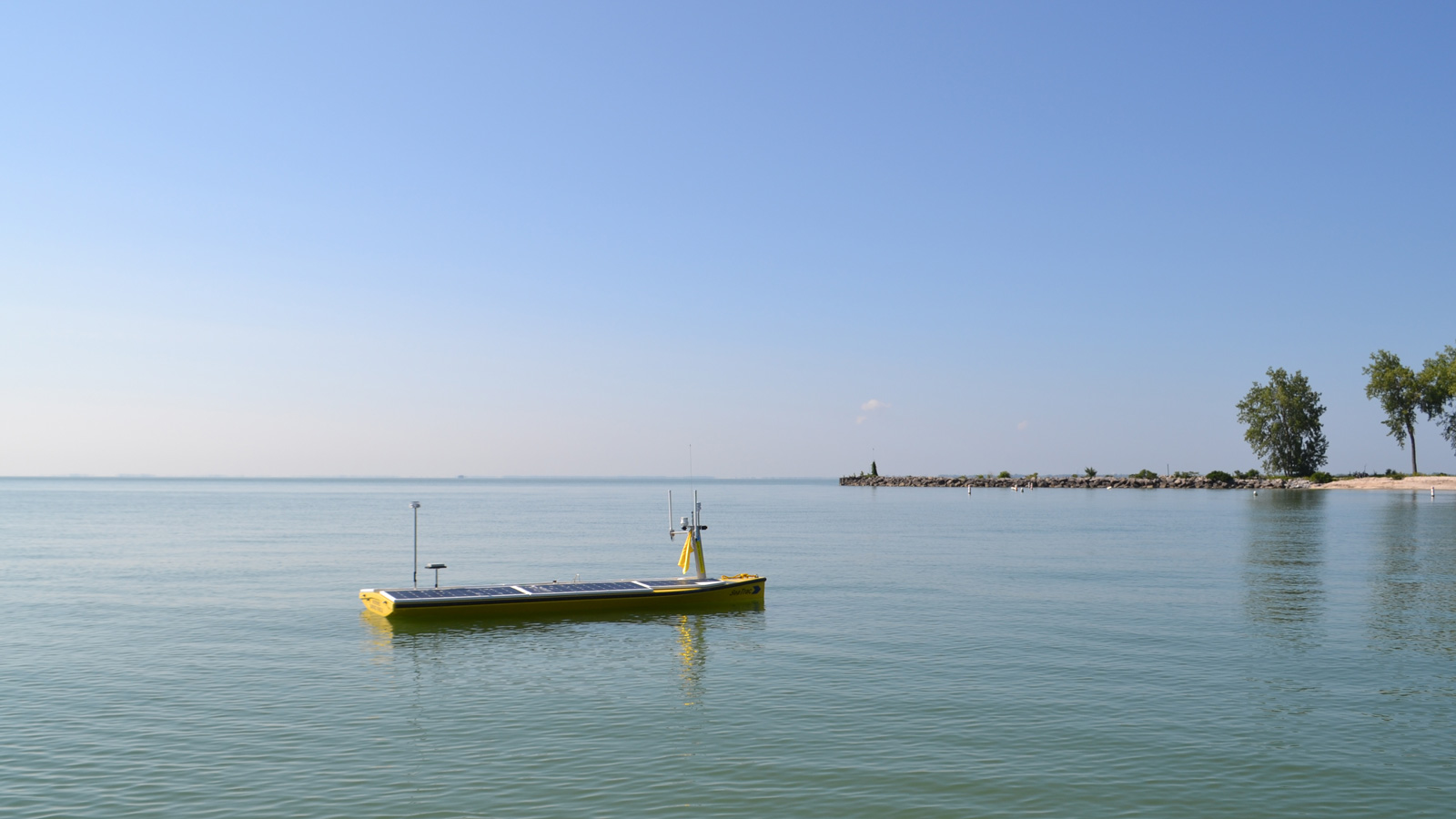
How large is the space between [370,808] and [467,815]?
4.50 feet

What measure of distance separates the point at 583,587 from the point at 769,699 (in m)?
12.5

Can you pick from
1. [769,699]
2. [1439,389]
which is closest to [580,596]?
[769,699]

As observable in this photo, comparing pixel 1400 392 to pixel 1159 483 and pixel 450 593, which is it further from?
pixel 450 593

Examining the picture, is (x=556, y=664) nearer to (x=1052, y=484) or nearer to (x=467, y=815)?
(x=467, y=815)

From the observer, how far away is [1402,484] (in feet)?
470

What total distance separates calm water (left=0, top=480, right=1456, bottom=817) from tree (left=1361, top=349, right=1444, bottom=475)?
11782 centimetres

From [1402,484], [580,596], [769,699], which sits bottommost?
[769,699]

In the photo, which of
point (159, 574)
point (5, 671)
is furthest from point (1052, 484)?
point (5, 671)

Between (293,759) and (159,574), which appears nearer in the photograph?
(293,759)

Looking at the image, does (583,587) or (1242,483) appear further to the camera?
(1242,483)

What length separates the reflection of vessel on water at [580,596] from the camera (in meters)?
27.3

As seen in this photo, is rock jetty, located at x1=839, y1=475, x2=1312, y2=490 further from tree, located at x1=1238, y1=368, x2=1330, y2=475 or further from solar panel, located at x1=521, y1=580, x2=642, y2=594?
solar panel, located at x1=521, y1=580, x2=642, y2=594

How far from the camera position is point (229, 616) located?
29203mm

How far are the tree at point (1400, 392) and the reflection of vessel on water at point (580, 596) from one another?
477 ft
